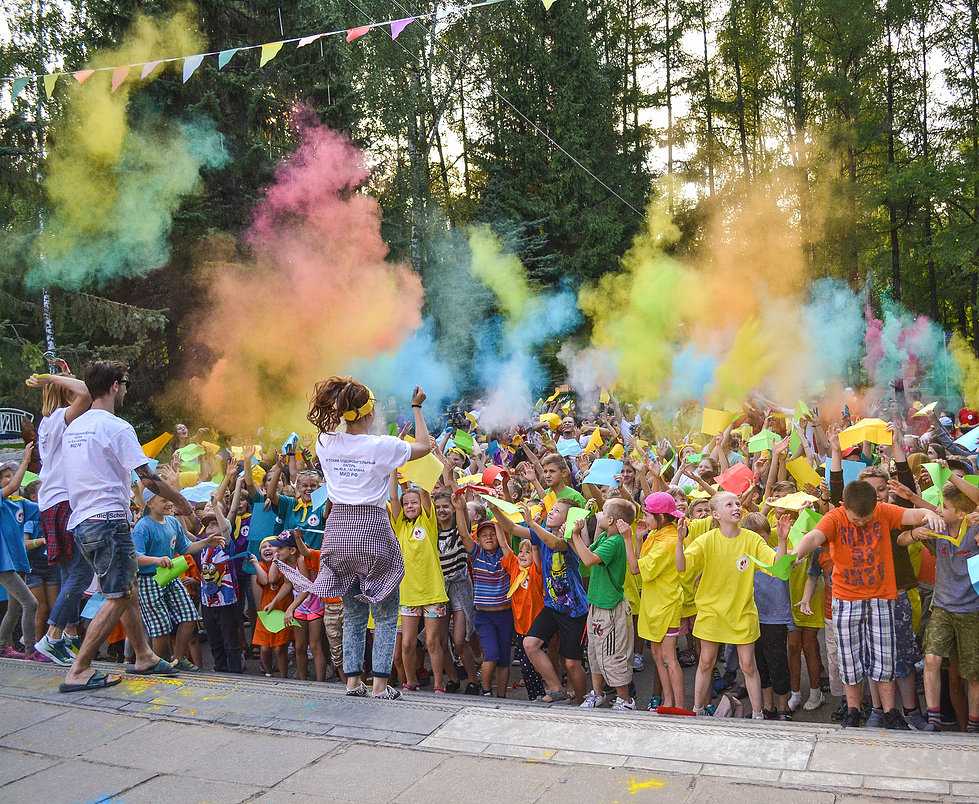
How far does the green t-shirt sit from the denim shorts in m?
2.91

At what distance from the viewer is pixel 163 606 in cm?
738

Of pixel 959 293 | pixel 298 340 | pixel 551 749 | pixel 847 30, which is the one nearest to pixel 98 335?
pixel 298 340

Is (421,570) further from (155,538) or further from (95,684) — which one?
(95,684)

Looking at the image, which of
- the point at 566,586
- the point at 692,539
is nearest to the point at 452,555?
the point at 566,586

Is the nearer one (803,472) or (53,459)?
(53,459)

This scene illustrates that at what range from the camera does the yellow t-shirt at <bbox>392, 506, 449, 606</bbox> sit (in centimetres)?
682

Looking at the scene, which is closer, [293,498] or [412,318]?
[293,498]

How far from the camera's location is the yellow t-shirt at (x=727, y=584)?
5.89 meters

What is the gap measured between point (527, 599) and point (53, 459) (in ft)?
10.8

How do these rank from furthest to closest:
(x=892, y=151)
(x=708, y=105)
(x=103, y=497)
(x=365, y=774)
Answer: (x=708, y=105), (x=892, y=151), (x=103, y=497), (x=365, y=774)

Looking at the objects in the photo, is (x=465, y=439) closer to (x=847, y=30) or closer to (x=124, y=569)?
(x=124, y=569)

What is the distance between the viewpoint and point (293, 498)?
850 cm

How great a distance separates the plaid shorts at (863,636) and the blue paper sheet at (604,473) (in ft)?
6.90

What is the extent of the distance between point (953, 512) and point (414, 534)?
3542mm
